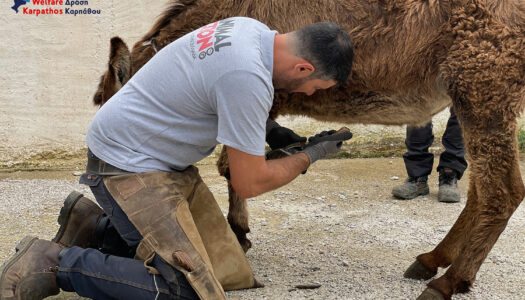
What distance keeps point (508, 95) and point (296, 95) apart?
116 centimetres

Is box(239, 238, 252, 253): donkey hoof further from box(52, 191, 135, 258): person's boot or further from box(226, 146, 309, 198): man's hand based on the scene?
box(226, 146, 309, 198): man's hand

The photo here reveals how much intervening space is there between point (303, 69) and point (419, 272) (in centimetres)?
150

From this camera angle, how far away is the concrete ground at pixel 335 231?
315 cm

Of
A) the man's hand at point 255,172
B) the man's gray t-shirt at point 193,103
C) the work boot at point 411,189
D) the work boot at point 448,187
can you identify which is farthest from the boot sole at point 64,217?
→ the work boot at point 448,187

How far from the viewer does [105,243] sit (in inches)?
121

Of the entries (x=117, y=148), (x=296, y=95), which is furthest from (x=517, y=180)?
(x=117, y=148)

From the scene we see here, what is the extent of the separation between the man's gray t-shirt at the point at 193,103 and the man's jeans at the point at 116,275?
9.9 inches

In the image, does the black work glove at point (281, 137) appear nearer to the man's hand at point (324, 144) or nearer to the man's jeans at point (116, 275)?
the man's hand at point (324, 144)

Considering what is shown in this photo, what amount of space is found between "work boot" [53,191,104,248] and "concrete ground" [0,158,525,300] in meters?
0.29

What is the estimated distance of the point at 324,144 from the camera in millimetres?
2863

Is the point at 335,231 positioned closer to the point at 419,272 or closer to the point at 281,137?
the point at 419,272

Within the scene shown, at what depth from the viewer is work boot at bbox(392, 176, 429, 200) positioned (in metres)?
4.88

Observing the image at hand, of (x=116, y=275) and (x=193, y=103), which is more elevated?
(x=193, y=103)

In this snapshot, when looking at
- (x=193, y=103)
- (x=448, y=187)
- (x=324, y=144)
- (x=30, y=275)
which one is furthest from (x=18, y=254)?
(x=448, y=187)
